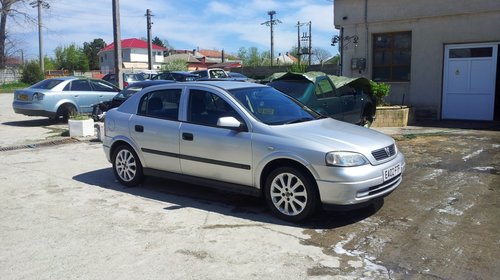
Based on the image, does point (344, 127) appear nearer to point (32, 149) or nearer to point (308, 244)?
point (308, 244)

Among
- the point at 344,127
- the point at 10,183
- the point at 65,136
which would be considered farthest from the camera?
the point at 65,136

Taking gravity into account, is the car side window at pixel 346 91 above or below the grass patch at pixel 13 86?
below

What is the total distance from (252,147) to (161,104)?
1847 millimetres

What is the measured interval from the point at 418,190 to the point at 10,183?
628 cm

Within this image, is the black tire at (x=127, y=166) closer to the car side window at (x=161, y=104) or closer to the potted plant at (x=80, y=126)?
the car side window at (x=161, y=104)

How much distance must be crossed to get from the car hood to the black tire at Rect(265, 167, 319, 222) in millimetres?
402

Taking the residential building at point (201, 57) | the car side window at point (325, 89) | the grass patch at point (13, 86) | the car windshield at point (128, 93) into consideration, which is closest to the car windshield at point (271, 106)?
the car side window at point (325, 89)

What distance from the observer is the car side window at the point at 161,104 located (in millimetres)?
6434

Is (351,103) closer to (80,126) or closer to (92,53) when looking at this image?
(80,126)

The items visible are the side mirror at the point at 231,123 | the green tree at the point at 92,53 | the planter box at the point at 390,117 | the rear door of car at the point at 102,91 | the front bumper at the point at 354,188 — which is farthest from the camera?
the green tree at the point at 92,53

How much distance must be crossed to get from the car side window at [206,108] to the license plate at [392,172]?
1938mm

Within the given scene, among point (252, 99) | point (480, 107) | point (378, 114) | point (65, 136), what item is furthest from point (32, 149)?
point (480, 107)

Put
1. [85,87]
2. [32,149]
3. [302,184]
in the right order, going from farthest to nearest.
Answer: [85,87] < [32,149] < [302,184]

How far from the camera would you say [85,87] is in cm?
1553
